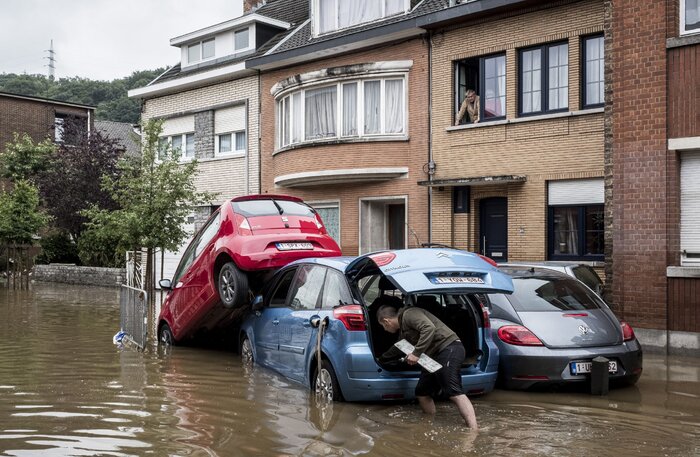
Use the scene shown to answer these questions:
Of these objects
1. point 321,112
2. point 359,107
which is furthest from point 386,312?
point 321,112

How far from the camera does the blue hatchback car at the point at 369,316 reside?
7.39 m

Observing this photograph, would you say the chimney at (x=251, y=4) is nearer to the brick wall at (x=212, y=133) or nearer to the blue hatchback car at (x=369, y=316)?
the brick wall at (x=212, y=133)

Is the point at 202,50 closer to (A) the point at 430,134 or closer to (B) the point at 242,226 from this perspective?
(A) the point at 430,134

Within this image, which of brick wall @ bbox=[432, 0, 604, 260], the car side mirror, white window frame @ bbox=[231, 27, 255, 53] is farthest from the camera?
white window frame @ bbox=[231, 27, 255, 53]

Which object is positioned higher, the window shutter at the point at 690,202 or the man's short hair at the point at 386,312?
the window shutter at the point at 690,202

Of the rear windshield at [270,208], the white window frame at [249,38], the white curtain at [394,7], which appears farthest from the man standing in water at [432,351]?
the white window frame at [249,38]

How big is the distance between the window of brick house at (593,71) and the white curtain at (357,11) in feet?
20.1

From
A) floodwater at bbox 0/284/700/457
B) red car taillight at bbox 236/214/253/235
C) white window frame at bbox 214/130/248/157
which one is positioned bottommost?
floodwater at bbox 0/284/700/457

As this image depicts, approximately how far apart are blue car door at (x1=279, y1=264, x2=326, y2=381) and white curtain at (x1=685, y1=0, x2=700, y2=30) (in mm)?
7516

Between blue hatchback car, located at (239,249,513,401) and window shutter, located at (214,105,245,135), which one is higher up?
window shutter, located at (214,105,245,135)

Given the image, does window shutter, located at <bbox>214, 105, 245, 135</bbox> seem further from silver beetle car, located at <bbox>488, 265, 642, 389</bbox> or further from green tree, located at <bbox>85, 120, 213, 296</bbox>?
silver beetle car, located at <bbox>488, 265, 642, 389</bbox>

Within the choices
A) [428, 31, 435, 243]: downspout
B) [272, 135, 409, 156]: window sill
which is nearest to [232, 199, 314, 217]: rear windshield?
[428, 31, 435, 243]: downspout

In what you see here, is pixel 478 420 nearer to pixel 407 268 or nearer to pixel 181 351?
pixel 407 268

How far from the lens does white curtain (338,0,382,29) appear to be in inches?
808
